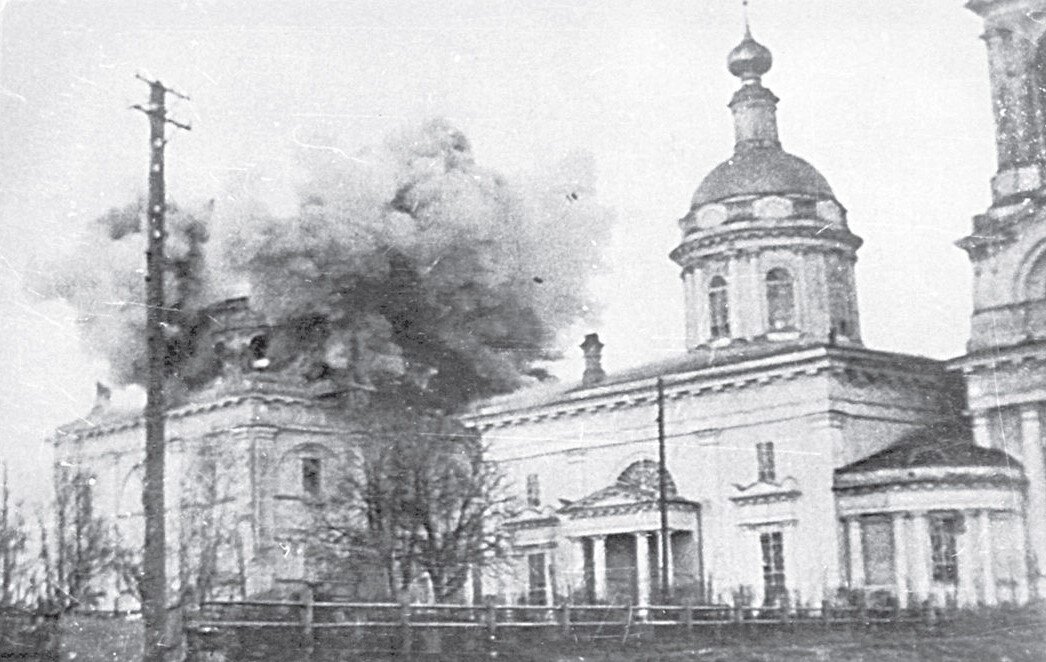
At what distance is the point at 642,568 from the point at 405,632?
3834mm

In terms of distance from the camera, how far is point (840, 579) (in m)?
15.7

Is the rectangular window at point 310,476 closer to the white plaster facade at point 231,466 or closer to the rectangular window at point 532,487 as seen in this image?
the white plaster facade at point 231,466

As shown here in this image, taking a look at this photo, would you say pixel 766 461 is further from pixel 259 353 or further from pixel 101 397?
pixel 101 397

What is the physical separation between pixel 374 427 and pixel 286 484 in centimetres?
82

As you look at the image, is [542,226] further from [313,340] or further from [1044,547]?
[1044,547]

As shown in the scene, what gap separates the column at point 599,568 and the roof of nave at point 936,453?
84.1 inches

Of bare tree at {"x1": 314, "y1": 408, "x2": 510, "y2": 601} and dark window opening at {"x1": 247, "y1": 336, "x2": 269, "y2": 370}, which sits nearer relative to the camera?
bare tree at {"x1": 314, "y1": 408, "x2": 510, "y2": 601}

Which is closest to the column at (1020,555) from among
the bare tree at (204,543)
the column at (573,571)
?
the column at (573,571)

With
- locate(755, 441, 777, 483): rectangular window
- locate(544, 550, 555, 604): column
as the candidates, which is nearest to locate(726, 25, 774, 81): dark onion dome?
locate(755, 441, 777, 483): rectangular window

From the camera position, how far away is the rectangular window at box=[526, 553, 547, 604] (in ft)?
45.7

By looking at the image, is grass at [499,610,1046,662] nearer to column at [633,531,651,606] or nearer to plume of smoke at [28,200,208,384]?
column at [633,531,651,606]

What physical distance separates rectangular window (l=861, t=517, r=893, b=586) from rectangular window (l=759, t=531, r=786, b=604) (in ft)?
2.35

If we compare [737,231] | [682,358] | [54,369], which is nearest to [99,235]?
[54,369]

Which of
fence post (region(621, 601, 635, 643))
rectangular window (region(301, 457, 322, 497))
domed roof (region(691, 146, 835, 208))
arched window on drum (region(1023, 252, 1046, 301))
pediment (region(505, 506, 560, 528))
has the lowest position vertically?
fence post (region(621, 601, 635, 643))
